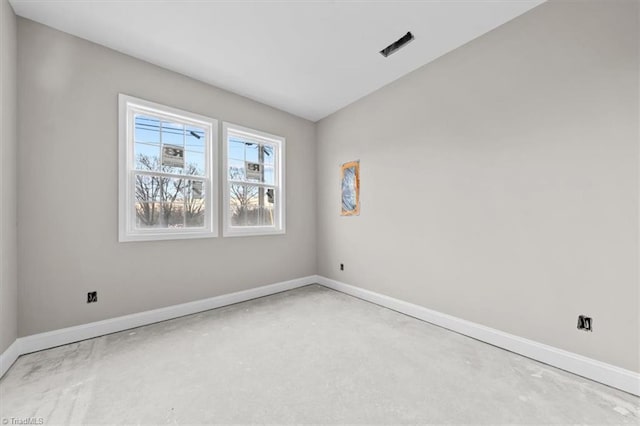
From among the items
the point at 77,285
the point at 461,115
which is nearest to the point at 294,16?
the point at 461,115

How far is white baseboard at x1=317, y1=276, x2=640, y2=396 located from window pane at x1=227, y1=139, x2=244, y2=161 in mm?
2909

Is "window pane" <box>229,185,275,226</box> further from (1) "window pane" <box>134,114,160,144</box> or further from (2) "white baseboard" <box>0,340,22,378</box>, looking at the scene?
(2) "white baseboard" <box>0,340,22,378</box>

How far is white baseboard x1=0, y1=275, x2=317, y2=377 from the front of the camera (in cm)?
203

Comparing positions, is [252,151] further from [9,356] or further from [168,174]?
[9,356]

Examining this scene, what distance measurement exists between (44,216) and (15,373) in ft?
4.11

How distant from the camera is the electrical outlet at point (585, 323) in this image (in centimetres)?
179

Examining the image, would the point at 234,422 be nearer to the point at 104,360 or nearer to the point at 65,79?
the point at 104,360

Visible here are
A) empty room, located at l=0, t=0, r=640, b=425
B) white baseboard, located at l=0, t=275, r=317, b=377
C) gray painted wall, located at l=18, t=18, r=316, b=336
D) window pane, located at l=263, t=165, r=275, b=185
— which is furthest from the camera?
window pane, located at l=263, t=165, r=275, b=185

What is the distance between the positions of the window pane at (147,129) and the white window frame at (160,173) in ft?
0.17

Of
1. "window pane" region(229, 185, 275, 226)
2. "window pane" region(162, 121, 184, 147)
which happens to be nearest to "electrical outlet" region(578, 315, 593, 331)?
"window pane" region(229, 185, 275, 226)

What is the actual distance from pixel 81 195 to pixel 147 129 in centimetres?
98

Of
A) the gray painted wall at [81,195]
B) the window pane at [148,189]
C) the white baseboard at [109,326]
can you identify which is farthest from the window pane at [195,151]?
the white baseboard at [109,326]

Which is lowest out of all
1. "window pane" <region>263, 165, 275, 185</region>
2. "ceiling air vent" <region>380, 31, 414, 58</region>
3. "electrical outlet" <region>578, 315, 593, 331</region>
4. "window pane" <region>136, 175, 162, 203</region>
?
"electrical outlet" <region>578, 315, 593, 331</region>

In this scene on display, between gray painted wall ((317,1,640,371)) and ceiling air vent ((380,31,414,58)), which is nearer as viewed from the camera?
gray painted wall ((317,1,640,371))
